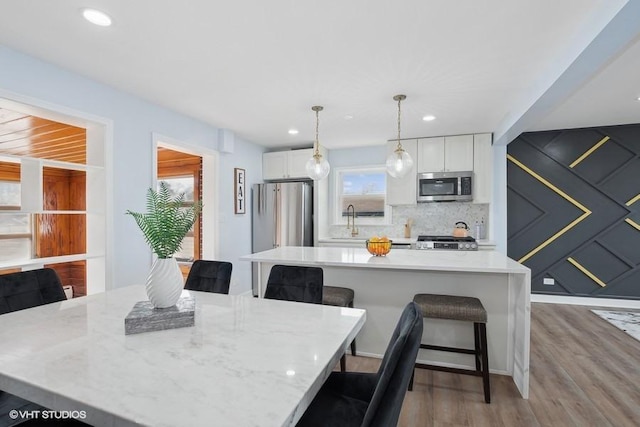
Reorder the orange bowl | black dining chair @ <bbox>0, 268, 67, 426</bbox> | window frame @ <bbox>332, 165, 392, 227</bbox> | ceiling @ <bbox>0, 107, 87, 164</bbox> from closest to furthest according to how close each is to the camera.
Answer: black dining chair @ <bbox>0, 268, 67, 426</bbox> → the orange bowl → ceiling @ <bbox>0, 107, 87, 164</bbox> → window frame @ <bbox>332, 165, 392, 227</bbox>

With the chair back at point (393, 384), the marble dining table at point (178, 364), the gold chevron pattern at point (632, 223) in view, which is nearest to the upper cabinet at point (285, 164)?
the marble dining table at point (178, 364)

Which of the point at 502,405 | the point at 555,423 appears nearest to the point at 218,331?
the point at 502,405

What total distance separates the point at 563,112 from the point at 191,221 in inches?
168

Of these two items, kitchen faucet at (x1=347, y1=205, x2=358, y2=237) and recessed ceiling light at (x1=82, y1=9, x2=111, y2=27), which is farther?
kitchen faucet at (x1=347, y1=205, x2=358, y2=237)

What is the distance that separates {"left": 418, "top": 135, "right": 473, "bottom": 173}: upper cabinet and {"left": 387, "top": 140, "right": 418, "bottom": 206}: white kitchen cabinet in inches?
3.5

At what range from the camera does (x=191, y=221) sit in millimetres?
1399

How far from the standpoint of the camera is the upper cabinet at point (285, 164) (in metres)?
4.91

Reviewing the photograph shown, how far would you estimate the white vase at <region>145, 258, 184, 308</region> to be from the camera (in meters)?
1.30

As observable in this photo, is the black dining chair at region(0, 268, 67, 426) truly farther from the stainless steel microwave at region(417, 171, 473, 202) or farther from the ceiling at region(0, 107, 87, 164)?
the stainless steel microwave at region(417, 171, 473, 202)

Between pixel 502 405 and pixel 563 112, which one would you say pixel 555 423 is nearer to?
pixel 502 405

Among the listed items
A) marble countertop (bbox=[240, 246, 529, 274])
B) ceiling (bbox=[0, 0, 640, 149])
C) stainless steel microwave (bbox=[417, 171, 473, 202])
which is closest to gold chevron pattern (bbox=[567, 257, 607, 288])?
stainless steel microwave (bbox=[417, 171, 473, 202])

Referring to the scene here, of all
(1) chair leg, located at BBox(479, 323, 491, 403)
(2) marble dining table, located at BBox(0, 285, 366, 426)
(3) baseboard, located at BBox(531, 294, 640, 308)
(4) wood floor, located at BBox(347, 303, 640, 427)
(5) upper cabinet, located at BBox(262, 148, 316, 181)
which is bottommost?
(4) wood floor, located at BBox(347, 303, 640, 427)

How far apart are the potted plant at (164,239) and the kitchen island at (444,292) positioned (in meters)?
1.24

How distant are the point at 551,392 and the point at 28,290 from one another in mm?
3359
